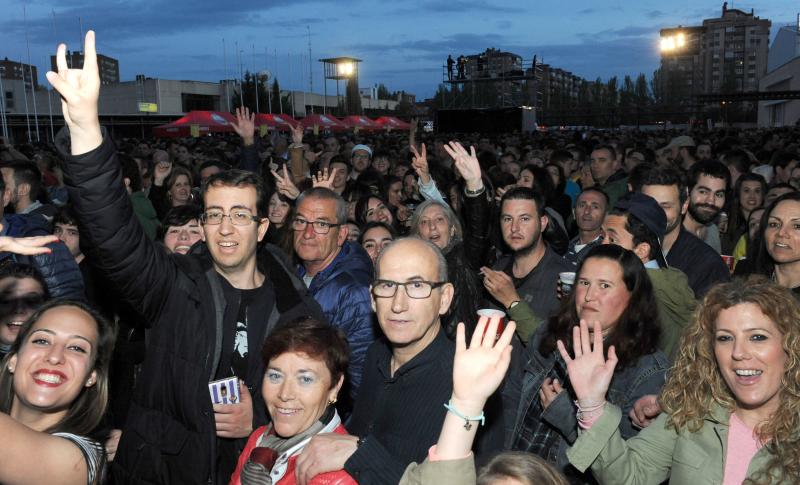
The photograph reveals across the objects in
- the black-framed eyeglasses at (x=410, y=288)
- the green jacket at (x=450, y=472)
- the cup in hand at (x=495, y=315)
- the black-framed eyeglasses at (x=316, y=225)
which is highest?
the black-framed eyeglasses at (x=316, y=225)

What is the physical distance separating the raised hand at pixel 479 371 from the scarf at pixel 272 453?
32.2 inches

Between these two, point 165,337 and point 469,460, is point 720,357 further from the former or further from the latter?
point 165,337

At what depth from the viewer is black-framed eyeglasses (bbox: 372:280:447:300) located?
2.63 meters

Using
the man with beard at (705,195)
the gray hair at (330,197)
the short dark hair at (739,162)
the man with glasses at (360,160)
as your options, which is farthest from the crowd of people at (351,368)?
the man with glasses at (360,160)

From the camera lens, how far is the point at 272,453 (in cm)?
252

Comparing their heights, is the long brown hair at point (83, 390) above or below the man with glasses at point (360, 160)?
below

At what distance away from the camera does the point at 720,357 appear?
100 inches

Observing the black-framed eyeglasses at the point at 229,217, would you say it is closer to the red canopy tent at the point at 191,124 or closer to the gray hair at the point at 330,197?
the gray hair at the point at 330,197

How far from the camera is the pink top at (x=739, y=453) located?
243cm

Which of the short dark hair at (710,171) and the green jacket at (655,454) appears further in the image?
the short dark hair at (710,171)

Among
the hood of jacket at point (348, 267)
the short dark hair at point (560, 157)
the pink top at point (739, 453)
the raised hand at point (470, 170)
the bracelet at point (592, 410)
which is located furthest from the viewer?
the short dark hair at point (560, 157)

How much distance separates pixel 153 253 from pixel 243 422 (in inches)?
32.2

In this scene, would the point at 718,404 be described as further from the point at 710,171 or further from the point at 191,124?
the point at 191,124

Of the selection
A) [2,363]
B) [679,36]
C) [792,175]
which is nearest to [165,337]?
[2,363]
